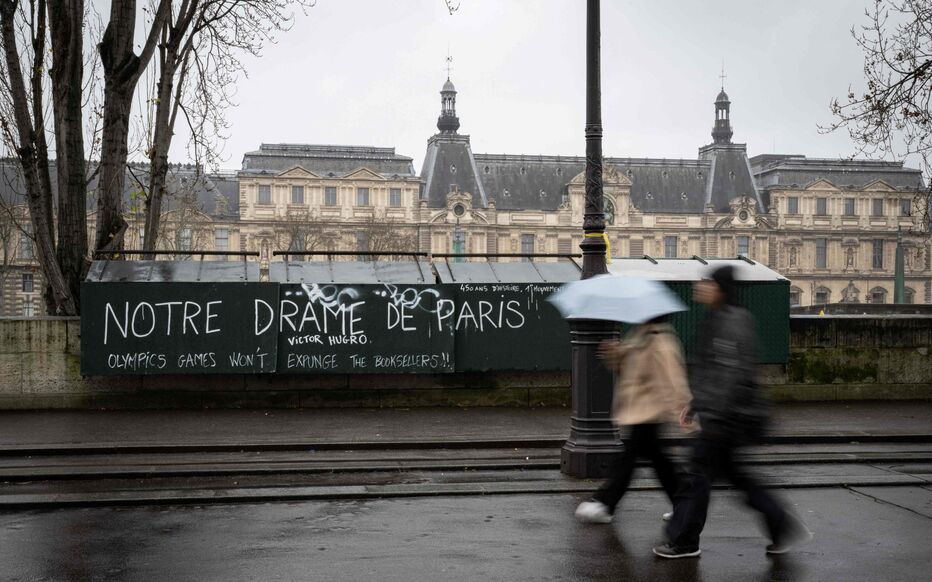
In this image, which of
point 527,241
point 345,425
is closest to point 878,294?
point 527,241

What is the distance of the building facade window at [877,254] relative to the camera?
109m

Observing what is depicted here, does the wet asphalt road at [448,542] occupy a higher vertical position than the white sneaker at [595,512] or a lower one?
lower

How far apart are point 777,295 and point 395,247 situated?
254 ft

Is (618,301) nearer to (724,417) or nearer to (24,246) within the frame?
(724,417)

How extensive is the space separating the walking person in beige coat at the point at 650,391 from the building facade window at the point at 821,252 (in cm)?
10814

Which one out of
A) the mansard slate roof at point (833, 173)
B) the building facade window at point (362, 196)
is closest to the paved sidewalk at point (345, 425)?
the building facade window at point (362, 196)

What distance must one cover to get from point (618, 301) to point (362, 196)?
93758 millimetres

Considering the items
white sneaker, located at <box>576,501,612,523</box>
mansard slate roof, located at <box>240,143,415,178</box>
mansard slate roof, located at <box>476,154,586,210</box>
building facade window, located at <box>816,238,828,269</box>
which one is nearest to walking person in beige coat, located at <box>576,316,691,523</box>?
white sneaker, located at <box>576,501,612,523</box>

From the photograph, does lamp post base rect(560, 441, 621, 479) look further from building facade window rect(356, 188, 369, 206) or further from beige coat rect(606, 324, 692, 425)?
building facade window rect(356, 188, 369, 206)

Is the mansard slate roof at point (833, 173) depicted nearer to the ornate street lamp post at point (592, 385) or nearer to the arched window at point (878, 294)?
the arched window at point (878, 294)

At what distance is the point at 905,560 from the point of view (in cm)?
629

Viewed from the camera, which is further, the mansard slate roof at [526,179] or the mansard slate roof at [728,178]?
the mansard slate roof at [728,178]

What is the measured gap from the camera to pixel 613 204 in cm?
10512

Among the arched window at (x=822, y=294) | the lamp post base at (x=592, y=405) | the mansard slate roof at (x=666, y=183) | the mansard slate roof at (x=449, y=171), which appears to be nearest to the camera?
the lamp post base at (x=592, y=405)
